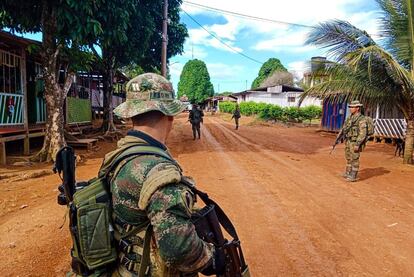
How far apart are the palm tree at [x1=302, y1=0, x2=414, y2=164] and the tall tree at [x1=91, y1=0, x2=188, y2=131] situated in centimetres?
537

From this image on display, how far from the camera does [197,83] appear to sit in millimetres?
67625

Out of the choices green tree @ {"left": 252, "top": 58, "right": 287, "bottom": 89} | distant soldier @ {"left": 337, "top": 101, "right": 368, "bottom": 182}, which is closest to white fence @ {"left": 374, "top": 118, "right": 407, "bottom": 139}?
distant soldier @ {"left": 337, "top": 101, "right": 368, "bottom": 182}

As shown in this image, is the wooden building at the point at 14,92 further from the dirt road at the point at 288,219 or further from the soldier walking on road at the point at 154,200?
the soldier walking on road at the point at 154,200

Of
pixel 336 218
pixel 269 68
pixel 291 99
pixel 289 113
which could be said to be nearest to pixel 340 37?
pixel 336 218

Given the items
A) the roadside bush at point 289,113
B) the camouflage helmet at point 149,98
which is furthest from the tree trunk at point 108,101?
the roadside bush at point 289,113

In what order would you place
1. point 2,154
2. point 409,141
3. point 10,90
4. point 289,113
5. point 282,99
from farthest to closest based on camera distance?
point 282,99, point 289,113, point 10,90, point 409,141, point 2,154

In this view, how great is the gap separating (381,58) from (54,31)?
8384 millimetres

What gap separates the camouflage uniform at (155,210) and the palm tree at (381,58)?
8.54 m

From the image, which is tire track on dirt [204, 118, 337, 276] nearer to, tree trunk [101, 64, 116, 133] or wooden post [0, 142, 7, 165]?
wooden post [0, 142, 7, 165]

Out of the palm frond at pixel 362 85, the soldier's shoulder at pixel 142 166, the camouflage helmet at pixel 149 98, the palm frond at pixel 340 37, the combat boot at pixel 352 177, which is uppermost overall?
the palm frond at pixel 340 37

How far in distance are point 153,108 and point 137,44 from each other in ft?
41.2

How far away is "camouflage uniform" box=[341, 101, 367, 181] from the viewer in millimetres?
7305

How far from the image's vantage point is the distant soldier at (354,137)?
7.30 meters

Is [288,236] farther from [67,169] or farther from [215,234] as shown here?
[67,169]
